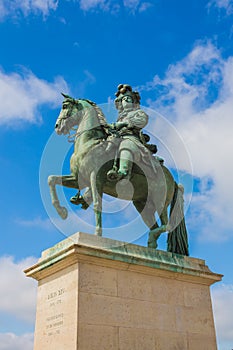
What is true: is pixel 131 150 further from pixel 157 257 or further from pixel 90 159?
pixel 157 257

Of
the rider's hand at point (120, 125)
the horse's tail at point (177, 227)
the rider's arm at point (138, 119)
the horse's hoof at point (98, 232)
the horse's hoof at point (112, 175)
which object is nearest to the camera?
the horse's hoof at point (98, 232)

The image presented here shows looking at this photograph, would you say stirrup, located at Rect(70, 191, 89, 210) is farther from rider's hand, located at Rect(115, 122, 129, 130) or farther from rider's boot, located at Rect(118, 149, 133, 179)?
rider's hand, located at Rect(115, 122, 129, 130)

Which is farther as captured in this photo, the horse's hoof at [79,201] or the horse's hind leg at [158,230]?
the horse's hoof at [79,201]

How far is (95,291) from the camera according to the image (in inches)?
344

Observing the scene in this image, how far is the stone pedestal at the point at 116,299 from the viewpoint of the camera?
8477 mm

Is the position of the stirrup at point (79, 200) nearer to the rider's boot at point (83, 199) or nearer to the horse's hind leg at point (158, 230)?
the rider's boot at point (83, 199)

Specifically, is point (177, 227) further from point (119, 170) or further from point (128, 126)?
point (128, 126)

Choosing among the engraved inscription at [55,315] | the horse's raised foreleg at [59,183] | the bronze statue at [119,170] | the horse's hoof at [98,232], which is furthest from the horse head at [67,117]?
the engraved inscription at [55,315]

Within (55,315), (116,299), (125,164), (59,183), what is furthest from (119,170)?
(55,315)

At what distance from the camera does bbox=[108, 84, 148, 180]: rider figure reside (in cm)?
1057

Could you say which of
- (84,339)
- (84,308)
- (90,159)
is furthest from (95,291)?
(90,159)

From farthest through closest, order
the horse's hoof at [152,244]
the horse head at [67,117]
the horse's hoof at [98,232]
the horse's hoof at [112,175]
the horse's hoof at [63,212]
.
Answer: the horse head at [67,117] → the horse's hoof at [152,244] → the horse's hoof at [63,212] → the horse's hoof at [112,175] → the horse's hoof at [98,232]

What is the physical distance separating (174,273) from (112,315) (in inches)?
79.8

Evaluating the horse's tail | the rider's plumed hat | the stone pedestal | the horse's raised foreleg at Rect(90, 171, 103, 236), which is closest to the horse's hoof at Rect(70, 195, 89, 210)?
the horse's raised foreleg at Rect(90, 171, 103, 236)
